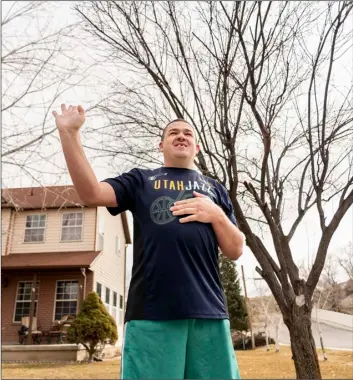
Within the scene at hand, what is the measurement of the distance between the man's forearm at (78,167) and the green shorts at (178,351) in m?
0.50

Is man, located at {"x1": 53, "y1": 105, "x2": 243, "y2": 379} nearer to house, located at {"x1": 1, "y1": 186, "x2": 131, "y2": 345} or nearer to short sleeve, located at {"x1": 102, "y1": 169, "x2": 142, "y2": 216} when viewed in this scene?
short sleeve, located at {"x1": 102, "y1": 169, "x2": 142, "y2": 216}

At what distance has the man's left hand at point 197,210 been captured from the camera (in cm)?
143

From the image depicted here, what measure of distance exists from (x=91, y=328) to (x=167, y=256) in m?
9.65

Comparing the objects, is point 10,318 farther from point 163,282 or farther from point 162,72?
point 163,282

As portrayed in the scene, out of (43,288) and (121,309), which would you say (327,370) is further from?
(121,309)

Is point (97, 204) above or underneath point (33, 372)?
above

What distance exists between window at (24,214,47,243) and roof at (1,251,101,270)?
0.57 meters

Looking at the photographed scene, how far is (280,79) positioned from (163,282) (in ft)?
13.7

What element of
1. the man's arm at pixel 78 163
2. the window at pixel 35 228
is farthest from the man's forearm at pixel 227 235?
the window at pixel 35 228

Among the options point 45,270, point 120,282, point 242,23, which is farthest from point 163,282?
point 120,282

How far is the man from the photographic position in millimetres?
1295

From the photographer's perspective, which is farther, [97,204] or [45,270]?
[45,270]

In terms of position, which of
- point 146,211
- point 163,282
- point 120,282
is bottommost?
point 163,282

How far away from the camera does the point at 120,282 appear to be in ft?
56.9
